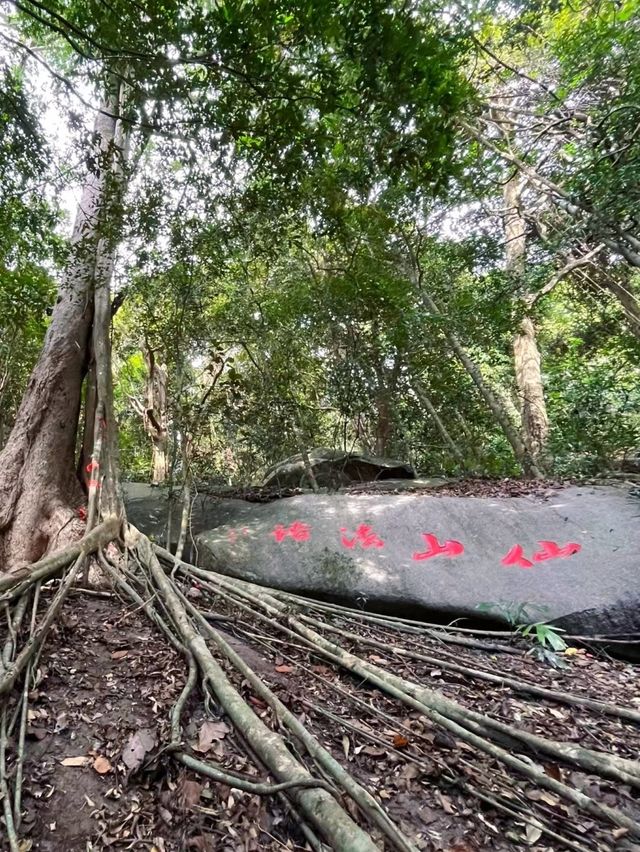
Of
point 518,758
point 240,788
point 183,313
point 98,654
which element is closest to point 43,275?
point 183,313

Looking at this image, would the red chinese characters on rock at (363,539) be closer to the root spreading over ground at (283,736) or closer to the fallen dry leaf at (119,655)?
the root spreading over ground at (283,736)

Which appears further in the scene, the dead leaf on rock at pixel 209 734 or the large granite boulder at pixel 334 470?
the large granite boulder at pixel 334 470

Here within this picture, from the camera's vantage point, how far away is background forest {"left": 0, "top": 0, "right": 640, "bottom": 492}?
322cm

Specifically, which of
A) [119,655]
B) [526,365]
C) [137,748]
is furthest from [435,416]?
[137,748]

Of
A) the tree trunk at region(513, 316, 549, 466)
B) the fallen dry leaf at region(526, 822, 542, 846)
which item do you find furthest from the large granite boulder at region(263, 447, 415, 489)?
the fallen dry leaf at region(526, 822, 542, 846)

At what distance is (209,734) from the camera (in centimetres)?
197

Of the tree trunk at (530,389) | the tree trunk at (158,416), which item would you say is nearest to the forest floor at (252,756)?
the tree trunk at (530,389)

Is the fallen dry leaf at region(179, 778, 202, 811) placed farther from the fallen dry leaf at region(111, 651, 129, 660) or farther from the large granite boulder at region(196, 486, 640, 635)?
the large granite boulder at region(196, 486, 640, 635)

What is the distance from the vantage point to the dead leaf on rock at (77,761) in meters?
1.75

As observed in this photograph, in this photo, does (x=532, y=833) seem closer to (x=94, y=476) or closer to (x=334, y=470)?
(x=94, y=476)

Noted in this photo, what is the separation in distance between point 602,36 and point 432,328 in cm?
390

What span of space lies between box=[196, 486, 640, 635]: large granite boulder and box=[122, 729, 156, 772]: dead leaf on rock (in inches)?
84.6

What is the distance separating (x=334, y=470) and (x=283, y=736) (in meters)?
5.84

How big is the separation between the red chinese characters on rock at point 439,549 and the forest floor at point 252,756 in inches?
45.2
